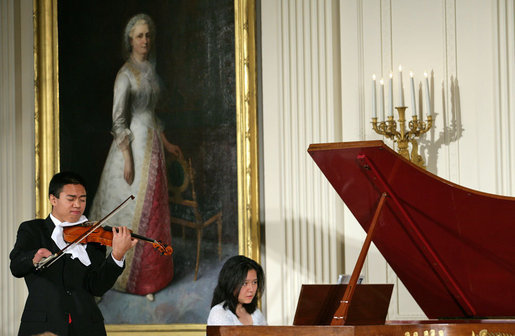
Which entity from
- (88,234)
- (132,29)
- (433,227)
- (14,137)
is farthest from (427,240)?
(14,137)

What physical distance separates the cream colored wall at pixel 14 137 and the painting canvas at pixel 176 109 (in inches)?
10.2

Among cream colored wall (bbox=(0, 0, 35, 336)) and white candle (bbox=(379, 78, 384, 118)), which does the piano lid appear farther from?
cream colored wall (bbox=(0, 0, 35, 336))

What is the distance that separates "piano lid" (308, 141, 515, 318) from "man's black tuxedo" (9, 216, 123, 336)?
1.29m

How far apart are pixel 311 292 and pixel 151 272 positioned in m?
2.33

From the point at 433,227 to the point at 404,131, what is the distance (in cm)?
133

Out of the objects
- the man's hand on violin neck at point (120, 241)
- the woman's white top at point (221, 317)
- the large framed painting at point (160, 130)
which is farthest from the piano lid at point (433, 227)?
the large framed painting at point (160, 130)

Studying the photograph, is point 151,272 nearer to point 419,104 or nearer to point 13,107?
point 13,107

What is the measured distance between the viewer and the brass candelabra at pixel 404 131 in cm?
469

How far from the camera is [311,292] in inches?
131

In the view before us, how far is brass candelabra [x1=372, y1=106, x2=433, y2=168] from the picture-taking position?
4.69 metres

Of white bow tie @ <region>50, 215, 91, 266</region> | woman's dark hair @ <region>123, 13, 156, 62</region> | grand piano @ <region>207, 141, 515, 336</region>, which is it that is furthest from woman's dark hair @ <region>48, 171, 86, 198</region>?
woman's dark hair @ <region>123, 13, 156, 62</region>

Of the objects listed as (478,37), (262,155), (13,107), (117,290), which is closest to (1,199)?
(13,107)

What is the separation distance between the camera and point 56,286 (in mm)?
3834

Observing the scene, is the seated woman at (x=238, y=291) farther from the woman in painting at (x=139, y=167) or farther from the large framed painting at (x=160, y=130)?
the woman in painting at (x=139, y=167)
